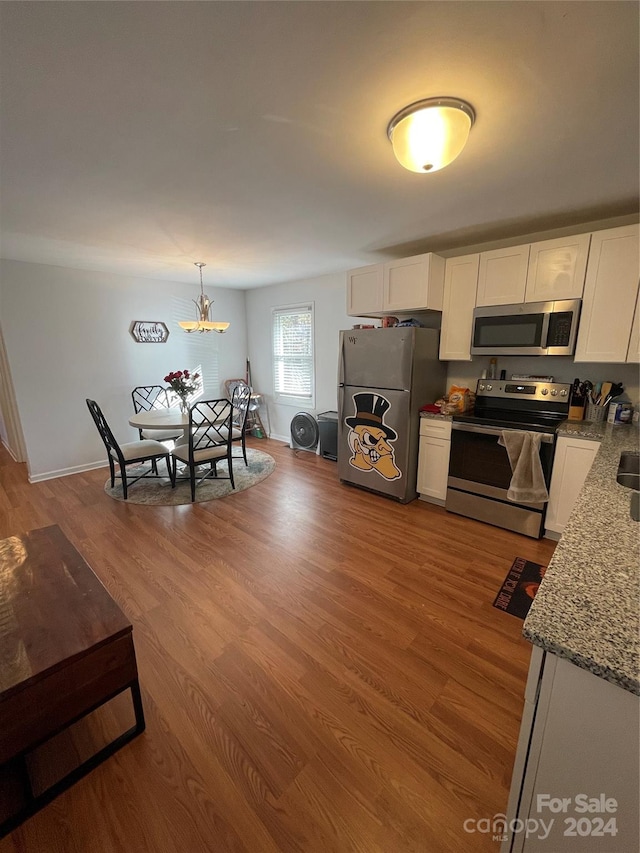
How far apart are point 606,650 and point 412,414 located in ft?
8.40

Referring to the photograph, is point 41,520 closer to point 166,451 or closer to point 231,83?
point 166,451

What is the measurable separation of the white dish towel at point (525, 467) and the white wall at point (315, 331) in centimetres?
252

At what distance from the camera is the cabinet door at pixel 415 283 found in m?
2.97

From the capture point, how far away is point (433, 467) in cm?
322

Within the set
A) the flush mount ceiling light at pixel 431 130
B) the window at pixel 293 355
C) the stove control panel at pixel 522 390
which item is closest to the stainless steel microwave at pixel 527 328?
the stove control panel at pixel 522 390

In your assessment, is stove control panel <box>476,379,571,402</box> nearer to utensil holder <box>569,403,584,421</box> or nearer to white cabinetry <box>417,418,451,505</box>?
utensil holder <box>569,403,584,421</box>

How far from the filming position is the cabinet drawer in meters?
3.06

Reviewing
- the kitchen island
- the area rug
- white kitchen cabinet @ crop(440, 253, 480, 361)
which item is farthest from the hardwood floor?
white kitchen cabinet @ crop(440, 253, 480, 361)

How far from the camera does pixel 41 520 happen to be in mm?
3051

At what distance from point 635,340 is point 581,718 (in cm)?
258

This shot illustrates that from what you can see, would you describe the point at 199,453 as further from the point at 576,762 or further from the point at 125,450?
the point at 576,762

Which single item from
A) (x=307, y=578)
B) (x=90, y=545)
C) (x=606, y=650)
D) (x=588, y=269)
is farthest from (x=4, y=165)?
(x=588, y=269)

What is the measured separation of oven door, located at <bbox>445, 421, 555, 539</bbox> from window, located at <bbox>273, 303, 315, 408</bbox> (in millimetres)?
2574

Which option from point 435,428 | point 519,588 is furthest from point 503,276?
point 519,588
